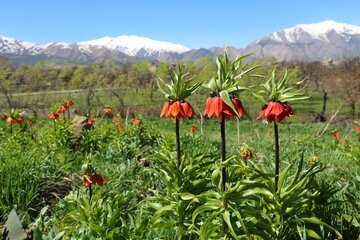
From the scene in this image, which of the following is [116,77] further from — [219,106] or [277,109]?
[219,106]

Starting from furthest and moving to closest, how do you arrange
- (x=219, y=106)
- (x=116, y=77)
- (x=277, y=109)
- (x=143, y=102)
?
(x=116, y=77), (x=143, y=102), (x=277, y=109), (x=219, y=106)

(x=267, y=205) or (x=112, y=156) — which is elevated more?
(x=267, y=205)

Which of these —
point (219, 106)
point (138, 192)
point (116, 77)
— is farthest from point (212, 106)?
point (116, 77)

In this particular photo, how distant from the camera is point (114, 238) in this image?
2678mm

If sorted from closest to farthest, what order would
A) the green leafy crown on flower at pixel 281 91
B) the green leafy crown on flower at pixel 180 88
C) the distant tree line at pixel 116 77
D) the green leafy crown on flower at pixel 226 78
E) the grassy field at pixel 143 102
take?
the green leafy crown on flower at pixel 226 78, the green leafy crown on flower at pixel 281 91, the green leafy crown on flower at pixel 180 88, the grassy field at pixel 143 102, the distant tree line at pixel 116 77

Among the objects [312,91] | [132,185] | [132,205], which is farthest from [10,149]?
[312,91]

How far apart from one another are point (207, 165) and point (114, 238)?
81 centimetres

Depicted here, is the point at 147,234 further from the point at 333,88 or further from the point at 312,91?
the point at 312,91

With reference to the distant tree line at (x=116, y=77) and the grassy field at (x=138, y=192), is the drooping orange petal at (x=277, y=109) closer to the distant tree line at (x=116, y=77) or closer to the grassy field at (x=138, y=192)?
the grassy field at (x=138, y=192)

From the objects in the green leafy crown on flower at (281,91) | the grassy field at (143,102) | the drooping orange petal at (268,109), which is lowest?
the grassy field at (143,102)

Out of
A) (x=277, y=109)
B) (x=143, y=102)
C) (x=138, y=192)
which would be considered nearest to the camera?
(x=277, y=109)

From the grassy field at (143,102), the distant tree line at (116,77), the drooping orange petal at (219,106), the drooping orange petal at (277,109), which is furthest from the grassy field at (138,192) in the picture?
the distant tree line at (116,77)

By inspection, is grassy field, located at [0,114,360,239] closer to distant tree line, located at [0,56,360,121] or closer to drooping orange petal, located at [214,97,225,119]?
drooping orange petal, located at [214,97,225,119]

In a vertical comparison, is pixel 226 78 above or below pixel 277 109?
above
